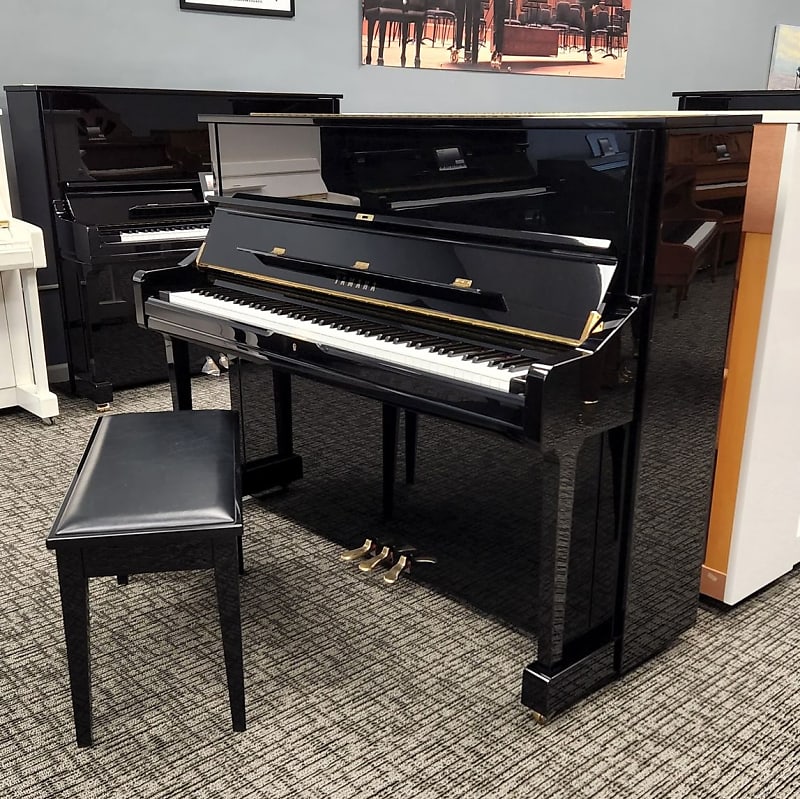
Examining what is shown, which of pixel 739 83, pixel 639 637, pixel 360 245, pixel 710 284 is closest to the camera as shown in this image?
pixel 710 284

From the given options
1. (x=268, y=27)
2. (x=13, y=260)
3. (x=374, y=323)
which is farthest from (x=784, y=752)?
(x=268, y=27)

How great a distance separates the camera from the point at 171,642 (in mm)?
2012

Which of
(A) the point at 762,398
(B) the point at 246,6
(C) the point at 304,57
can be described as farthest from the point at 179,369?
(C) the point at 304,57

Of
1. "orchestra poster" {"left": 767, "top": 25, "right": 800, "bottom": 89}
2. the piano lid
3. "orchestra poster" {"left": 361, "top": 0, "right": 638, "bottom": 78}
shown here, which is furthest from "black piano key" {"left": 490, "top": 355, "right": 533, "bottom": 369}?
"orchestra poster" {"left": 767, "top": 25, "right": 800, "bottom": 89}

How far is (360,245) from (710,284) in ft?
2.57

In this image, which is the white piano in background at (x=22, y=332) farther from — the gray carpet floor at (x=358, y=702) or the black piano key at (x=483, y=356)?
the black piano key at (x=483, y=356)

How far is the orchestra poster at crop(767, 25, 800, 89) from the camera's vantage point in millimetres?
6664

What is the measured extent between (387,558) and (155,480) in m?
0.78

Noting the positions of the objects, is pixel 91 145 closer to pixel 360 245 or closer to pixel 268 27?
pixel 268 27

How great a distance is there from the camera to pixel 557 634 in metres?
1.71

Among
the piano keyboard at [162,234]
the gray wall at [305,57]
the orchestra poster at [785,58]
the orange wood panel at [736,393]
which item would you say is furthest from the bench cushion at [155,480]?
the orchestra poster at [785,58]

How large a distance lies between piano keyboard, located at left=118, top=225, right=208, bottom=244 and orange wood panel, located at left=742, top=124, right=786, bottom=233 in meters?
2.28

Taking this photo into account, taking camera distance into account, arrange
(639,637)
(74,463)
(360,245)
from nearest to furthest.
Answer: (639,637)
(360,245)
(74,463)

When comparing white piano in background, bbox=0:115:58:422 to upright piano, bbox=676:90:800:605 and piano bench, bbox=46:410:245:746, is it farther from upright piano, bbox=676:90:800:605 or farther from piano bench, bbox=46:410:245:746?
upright piano, bbox=676:90:800:605
